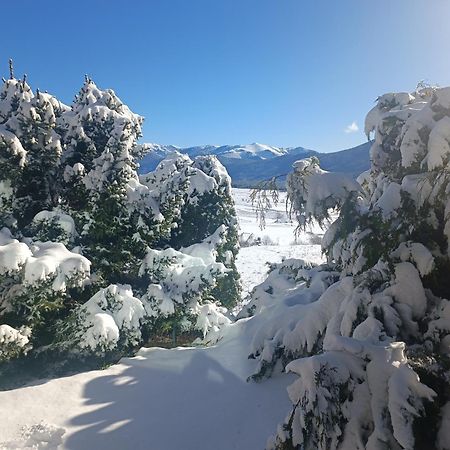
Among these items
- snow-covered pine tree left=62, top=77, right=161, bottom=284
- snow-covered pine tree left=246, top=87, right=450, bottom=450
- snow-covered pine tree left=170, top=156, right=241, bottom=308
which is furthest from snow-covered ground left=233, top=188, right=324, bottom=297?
snow-covered pine tree left=246, top=87, right=450, bottom=450

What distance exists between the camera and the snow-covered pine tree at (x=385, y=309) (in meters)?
2.55

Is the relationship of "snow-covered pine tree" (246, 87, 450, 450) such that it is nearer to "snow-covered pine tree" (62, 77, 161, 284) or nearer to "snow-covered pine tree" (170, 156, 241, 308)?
"snow-covered pine tree" (62, 77, 161, 284)

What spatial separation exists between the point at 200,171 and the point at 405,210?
11.4 metres

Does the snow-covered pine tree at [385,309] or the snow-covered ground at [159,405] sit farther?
the snow-covered ground at [159,405]

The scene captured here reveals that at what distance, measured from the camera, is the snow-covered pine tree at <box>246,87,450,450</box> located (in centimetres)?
255

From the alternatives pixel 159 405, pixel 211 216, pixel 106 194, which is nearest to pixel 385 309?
pixel 159 405

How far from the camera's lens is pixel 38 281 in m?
7.87

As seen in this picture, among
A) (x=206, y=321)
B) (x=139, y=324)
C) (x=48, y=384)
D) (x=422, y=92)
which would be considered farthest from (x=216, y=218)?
(x=422, y=92)

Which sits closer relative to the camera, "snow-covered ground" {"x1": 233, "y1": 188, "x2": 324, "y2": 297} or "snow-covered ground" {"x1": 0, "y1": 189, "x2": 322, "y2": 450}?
"snow-covered ground" {"x1": 0, "y1": 189, "x2": 322, "y2": 450}

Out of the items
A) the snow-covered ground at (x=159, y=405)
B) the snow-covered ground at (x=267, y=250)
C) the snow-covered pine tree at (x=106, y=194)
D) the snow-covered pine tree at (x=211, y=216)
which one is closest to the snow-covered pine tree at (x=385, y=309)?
the snow-covered ground at (x=159, y=405)

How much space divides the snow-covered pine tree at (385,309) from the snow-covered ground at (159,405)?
151 centimetres

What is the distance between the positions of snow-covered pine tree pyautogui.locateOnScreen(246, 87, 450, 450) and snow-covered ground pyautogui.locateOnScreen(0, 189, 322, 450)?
1.51 meters

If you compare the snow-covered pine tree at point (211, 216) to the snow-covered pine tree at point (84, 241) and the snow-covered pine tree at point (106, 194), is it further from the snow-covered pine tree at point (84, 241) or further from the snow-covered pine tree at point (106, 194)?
the snow-covered pine tree at point (106, 194)

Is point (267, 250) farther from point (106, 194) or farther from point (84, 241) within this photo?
point (106, 194)
